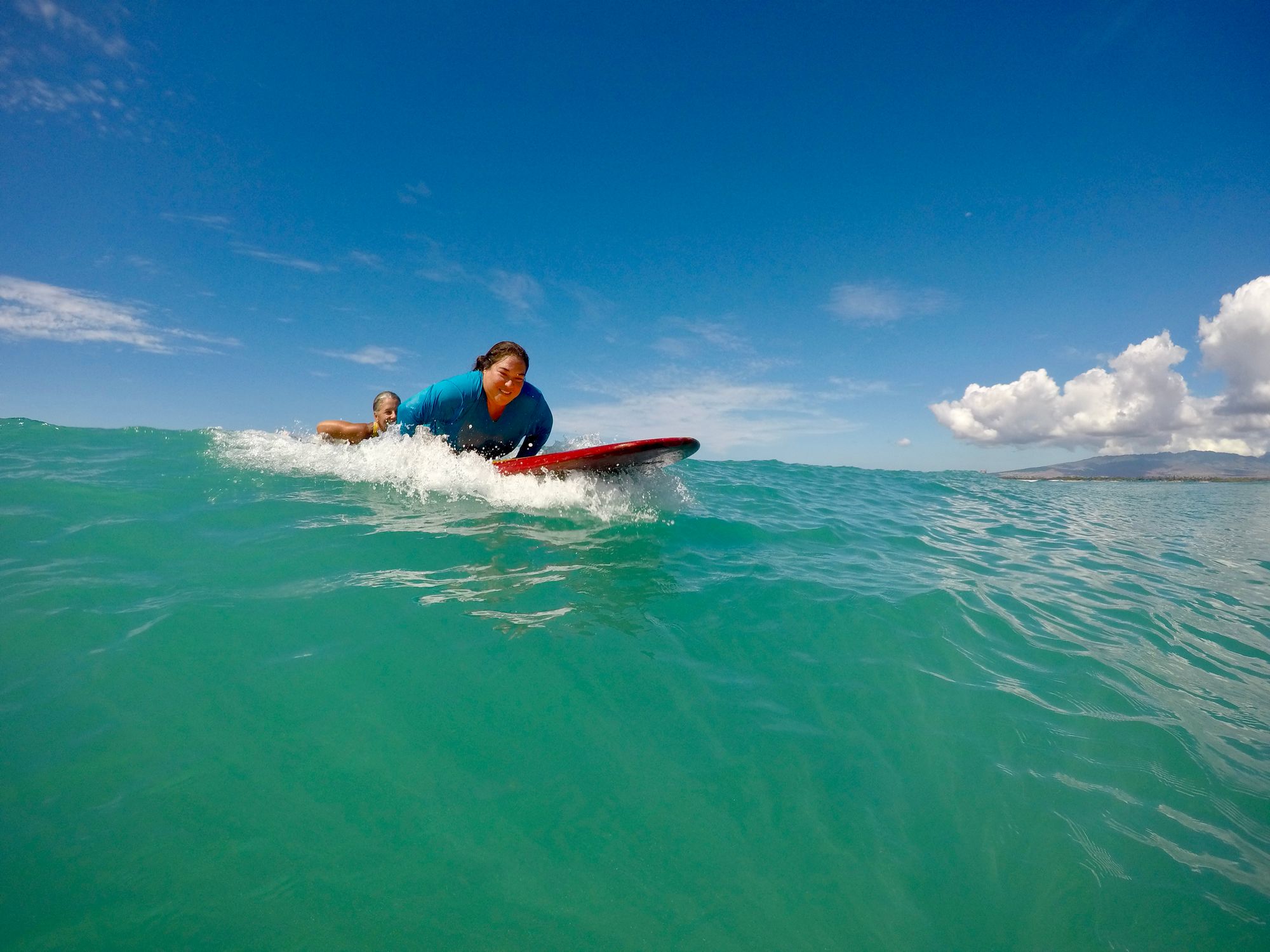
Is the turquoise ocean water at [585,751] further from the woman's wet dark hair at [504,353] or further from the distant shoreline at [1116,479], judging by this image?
the distant shoreline at [1116,479]

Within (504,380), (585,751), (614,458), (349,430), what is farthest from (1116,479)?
(585,751)

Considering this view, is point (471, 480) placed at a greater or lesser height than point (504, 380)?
lesser

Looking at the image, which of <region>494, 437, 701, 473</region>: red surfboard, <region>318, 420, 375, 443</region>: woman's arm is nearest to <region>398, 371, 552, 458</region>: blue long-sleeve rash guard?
<region>494, 437, 701, 473</region>: red surfboard

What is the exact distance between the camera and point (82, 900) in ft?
5.17

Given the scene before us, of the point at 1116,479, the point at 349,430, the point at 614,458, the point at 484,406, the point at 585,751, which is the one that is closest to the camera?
the point at 585,751

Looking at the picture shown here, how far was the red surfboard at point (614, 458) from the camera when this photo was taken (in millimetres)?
5715

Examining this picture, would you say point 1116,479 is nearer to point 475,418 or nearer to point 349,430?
point 475,418

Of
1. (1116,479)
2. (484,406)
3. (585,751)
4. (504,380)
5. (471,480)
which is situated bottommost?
(1116,479)

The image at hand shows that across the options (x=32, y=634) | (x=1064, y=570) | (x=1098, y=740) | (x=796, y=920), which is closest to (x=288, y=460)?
(x=32, y=634)

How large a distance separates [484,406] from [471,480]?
102 cm

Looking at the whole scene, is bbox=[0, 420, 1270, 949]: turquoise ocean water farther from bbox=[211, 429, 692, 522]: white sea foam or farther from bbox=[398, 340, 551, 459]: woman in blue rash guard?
bbox=[398, 340, 551, 459]: woman in blue rash guard

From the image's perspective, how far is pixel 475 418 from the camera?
6.97 metres

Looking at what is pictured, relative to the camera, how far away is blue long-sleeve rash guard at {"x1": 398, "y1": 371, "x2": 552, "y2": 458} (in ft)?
21.9

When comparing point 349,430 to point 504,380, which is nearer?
point 504,380
